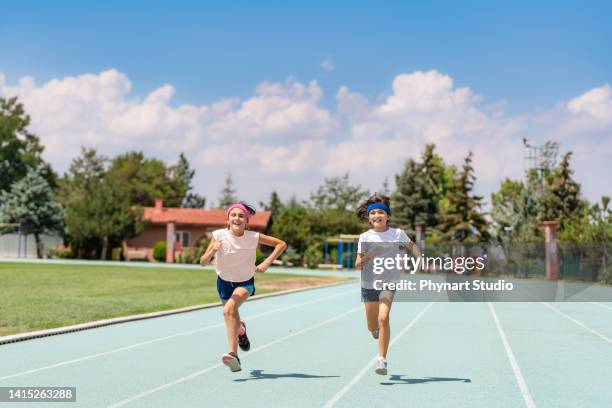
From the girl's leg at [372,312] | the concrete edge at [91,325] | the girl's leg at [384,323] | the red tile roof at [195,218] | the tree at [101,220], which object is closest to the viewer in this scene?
the girl's leg at [384,323]

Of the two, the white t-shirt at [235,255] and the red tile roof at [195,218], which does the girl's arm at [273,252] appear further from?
the red tile roof at [195,218]

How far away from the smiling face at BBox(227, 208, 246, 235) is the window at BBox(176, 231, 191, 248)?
2211 inches

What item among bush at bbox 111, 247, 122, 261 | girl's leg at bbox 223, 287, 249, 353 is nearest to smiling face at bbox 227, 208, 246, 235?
girl's leg at bbox 223, 287, 249, 353

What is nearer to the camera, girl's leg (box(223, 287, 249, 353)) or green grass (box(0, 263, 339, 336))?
girl's leg (box(223, 287, 249, 353))

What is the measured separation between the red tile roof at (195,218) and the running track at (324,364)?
46.3 meters

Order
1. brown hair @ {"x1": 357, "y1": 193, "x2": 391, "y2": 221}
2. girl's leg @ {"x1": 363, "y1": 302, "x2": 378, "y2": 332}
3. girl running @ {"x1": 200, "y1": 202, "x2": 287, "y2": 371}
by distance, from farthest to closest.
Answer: girl's leg @ {"x1": 363, "y1": 302, "x2": 378, "y2": 332} < brown hair @ {"x1": 357, "y1": 193, "x2": 391, "y2": 221} < girl running @ {"x1": 200, "y1": 202, "x2": 287, "y2": 371}

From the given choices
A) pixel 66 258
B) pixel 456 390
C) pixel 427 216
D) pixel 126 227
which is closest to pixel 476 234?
pixel 427 216

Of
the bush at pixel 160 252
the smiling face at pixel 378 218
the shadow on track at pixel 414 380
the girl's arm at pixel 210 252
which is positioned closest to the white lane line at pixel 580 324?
the shadow on track at pixel 414 380

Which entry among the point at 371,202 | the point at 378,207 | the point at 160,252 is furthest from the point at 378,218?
the point at 160,252

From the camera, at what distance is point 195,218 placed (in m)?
63.3

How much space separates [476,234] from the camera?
180 ft

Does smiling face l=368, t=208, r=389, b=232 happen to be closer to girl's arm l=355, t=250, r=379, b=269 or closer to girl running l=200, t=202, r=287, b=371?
girl's arm l=355, t=250, r=379, b=269

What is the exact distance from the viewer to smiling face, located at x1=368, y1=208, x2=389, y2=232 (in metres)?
7.77

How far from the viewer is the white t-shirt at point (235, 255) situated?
7.87 metres
